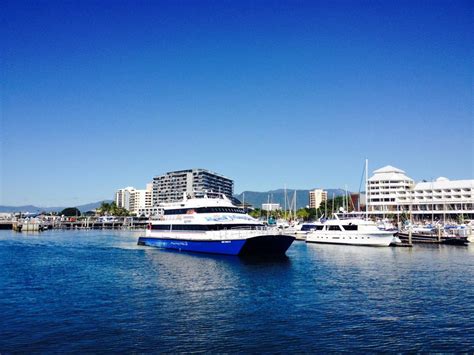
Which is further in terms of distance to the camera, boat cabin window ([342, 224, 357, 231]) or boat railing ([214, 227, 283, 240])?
boat cabin window ([342, 224, 357, 231])

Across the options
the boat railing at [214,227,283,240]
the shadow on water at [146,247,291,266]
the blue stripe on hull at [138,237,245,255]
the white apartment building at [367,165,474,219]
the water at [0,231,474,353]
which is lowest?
the water at [0,231,474,353]

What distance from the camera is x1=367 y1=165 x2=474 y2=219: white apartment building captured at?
15550 centimetres

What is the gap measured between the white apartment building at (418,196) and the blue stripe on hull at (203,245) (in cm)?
10017

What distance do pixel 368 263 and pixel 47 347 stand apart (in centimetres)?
3996

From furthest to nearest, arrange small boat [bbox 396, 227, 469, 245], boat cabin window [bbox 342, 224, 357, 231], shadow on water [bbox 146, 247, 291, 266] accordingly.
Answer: small boat [bbox 396, 227, 469, 245]
boat cabin window [bbox 342, 224, 357, 231]
shadow on water [bbox 146, 247, 291, 266]

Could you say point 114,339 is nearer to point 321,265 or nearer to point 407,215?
point 321,265

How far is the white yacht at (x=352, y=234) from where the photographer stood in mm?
75688

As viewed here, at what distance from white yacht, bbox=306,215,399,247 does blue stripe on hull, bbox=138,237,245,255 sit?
30.4 meters

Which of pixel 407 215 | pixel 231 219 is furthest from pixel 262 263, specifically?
pixel 407 215

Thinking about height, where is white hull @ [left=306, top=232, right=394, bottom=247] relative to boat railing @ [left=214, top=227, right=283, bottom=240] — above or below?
below

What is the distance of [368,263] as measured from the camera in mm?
52219

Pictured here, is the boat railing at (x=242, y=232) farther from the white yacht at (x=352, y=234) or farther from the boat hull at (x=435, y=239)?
the boat hull at (x=435, y=239)

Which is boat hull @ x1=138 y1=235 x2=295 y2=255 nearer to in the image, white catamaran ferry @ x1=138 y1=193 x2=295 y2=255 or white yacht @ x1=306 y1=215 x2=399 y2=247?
white catamaran ferry @ x1=138 y1=193 x2=295 y2=255

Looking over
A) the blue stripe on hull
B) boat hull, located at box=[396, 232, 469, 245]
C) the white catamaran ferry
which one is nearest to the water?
the white catamaran ferry
